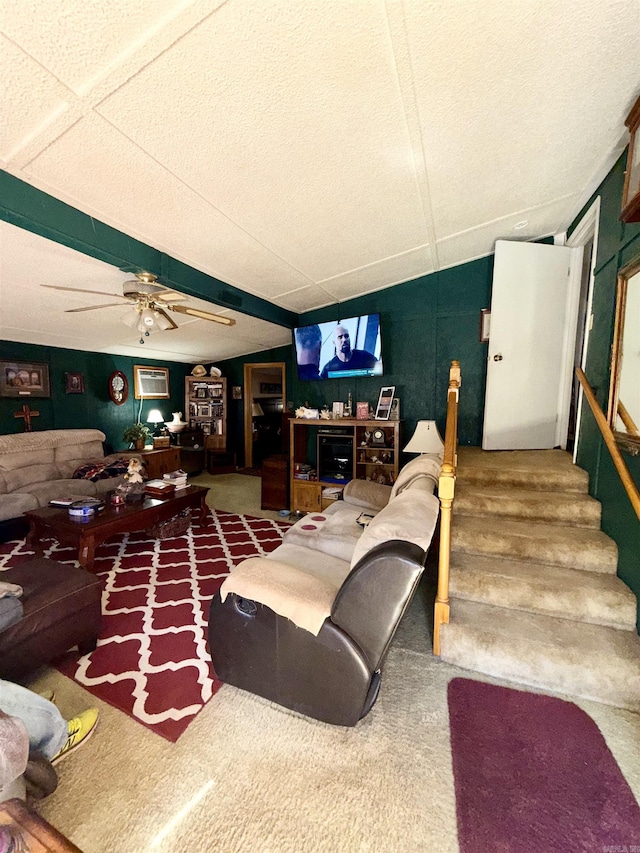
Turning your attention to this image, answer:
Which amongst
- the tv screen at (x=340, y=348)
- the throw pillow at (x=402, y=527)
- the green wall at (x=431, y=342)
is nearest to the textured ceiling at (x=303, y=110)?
the green wall at (x=431, y=342)

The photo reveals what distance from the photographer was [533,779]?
131 cm

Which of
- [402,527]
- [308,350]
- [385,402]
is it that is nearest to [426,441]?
[385,402]

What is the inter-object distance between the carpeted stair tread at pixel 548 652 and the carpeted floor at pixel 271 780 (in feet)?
0.36

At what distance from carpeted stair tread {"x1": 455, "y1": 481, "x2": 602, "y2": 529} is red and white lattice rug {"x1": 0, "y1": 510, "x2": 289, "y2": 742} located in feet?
6.32

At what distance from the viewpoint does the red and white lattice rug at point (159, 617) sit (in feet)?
5.50

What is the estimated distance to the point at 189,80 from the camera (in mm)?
1276

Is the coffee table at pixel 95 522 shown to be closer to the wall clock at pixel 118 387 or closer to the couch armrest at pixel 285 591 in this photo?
the couch armrest at pixel 285 591

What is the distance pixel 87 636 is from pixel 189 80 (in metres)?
2.68

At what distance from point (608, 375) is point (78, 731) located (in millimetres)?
3340

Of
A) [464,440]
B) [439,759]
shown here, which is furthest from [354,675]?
[464,440]

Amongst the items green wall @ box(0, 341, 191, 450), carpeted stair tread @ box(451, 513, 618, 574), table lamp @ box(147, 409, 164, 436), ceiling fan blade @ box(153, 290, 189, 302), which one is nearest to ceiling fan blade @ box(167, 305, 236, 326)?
ceiling fan blade @ box(153, 290, 189, 302)

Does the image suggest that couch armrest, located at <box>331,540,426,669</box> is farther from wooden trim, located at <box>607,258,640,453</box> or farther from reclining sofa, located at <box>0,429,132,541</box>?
reclining sofa, located at <box>0,429,132,541</box>

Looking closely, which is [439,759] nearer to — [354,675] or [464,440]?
[354,675]

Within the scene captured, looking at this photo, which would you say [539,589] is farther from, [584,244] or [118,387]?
[118,387]
